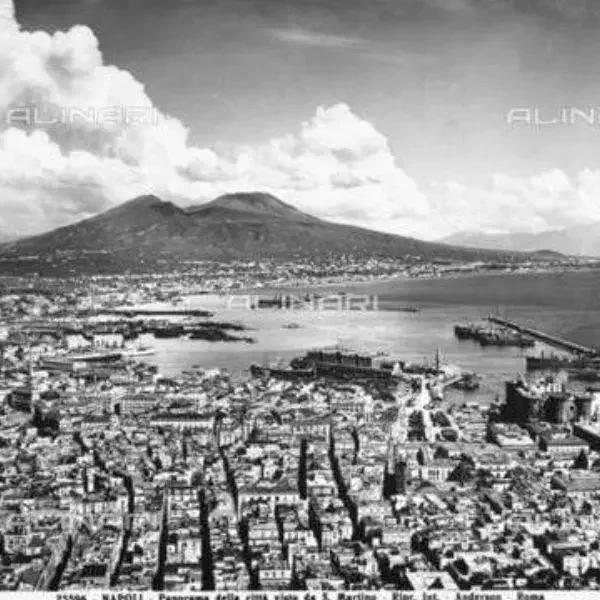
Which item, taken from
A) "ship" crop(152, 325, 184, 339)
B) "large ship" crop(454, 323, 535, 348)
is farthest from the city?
"large ship" crop(454, 323, 535, 348)

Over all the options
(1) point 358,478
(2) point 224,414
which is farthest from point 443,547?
(2) point 224,414

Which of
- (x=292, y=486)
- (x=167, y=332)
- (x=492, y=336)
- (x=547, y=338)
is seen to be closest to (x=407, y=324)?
(x=492, y=336)

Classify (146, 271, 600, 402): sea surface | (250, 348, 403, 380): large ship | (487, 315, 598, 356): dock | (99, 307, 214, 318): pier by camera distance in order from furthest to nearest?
(99, 307, 214, 318): pier → (487, 315, 598, 356): dock → (146, 271, 600, 402): sea surface → (250, 348, 403, 380): large ship

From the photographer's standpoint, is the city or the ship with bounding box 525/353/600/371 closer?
the city

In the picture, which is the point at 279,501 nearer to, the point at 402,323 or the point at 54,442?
the point at 54,442

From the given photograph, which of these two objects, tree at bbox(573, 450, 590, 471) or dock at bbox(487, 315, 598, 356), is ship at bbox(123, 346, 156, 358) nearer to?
dock at bbox(487, 315, 598, 356)

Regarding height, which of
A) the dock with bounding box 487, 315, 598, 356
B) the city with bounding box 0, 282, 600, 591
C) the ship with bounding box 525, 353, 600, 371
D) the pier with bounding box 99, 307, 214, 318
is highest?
the pier with bounding box 99, 307, 214, 318
